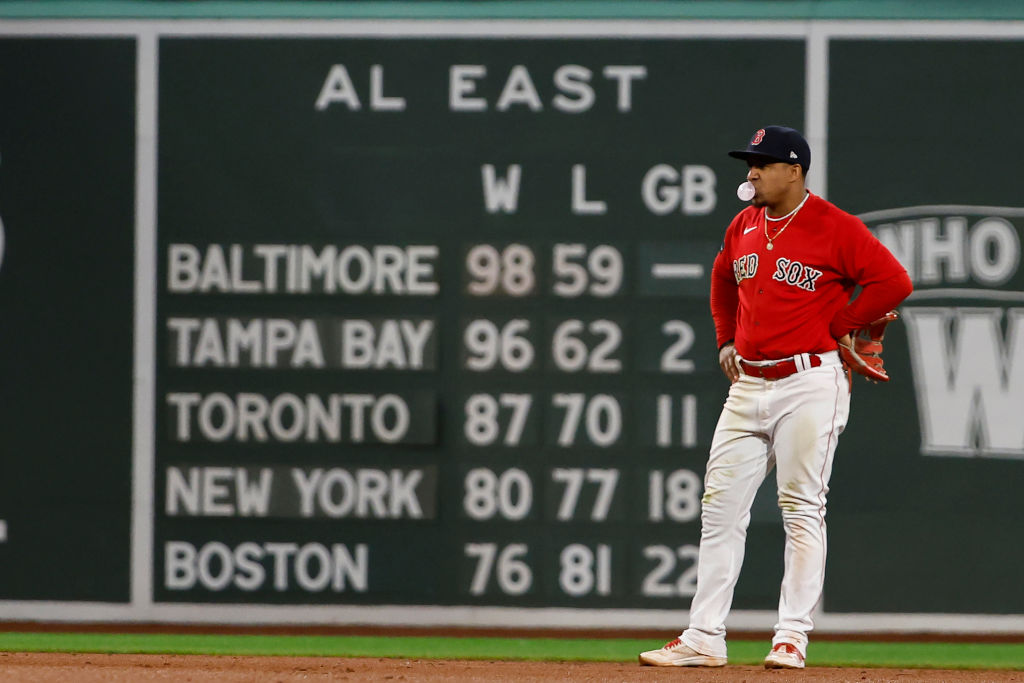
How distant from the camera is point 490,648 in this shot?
5.04 metres

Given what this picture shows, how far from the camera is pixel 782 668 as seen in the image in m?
4.12

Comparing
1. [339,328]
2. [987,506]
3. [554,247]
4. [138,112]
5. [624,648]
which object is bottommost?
[624,648]

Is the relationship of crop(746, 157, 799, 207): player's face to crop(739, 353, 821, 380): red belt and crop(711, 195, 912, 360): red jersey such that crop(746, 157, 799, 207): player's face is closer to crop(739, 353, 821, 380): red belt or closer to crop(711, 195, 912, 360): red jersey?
crop(711, 195, 912, 360): red jersey

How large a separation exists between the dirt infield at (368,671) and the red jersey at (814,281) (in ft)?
3.43

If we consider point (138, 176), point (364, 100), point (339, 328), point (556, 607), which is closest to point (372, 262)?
point (339, 328)

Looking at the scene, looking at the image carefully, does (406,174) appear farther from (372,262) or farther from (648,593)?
(648,593)

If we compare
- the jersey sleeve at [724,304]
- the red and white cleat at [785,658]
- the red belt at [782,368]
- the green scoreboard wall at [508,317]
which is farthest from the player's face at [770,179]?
the red and white cleat at [785,658]

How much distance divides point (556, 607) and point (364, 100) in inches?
86.4

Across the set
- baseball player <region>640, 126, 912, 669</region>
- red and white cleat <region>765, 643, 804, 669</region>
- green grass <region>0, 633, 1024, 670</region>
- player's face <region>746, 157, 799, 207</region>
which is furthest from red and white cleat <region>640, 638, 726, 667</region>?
player's face <region>746, 157, 799, 207</region>

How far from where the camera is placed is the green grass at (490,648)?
15.9 ft

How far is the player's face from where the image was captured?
13.6ft

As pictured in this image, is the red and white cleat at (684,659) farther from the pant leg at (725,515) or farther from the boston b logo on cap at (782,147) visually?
the boston b logo on cap at (782,147)

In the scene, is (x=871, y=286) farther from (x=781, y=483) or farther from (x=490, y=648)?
(x=490, y=648)

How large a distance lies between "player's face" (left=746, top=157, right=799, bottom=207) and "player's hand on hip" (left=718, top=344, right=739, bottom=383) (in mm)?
528
